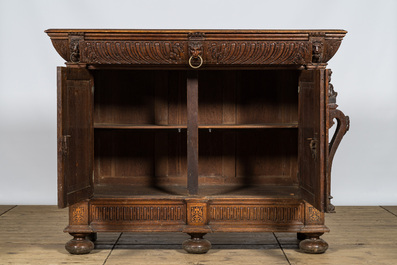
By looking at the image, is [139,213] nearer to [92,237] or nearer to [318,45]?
[92,237]

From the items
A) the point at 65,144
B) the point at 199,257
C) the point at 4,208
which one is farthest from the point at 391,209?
the point at 4,208

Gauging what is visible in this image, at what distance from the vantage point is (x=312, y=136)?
4.79 metres

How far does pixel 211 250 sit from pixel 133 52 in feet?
4.95

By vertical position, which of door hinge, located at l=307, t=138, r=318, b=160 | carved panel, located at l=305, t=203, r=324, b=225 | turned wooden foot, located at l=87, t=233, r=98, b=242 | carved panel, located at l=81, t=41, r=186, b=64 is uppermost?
carved panel, located at l=81, t=41, r=186, b=64

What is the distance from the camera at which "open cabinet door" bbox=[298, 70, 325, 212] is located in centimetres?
462

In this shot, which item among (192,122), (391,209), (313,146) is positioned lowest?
(391,209)

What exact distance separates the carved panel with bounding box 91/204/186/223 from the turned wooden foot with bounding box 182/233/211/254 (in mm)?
147

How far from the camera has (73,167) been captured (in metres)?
4.82

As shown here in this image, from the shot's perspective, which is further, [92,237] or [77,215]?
[92,237]

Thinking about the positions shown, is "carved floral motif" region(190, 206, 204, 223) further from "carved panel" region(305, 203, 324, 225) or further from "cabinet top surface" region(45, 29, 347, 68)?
"cabinet top surface" region(45, 29, 347, 68)

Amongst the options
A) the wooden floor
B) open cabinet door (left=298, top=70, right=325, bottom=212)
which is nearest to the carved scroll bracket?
the wooden floor

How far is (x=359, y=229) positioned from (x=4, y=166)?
11.4 ft

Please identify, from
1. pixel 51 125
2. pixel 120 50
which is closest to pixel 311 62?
pixel 120 50

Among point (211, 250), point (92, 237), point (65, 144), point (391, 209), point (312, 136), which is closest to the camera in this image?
point (65, 144)
